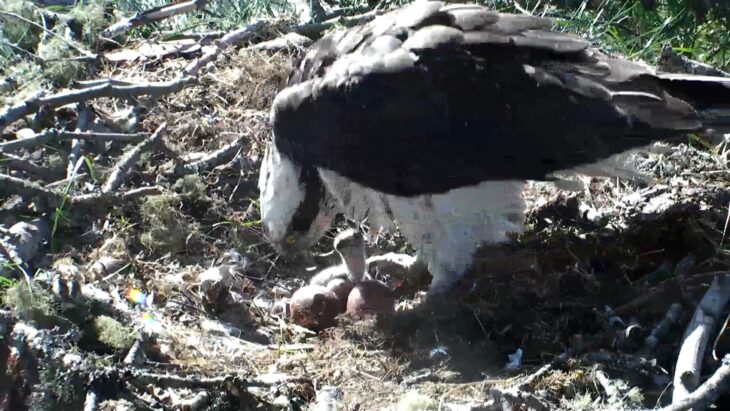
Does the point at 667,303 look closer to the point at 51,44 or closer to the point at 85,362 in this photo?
the point at 85,362

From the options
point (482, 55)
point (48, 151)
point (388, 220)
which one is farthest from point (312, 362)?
point (48, 151)

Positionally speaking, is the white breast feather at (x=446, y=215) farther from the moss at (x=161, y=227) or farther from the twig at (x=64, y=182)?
the twig at (x=64, y=182)

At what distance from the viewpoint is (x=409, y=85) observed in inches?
130

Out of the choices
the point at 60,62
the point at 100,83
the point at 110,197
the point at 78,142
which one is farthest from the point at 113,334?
the point at 60,62

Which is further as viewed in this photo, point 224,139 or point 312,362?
point 224,139

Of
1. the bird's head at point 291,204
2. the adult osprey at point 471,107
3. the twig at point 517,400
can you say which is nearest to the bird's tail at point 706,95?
the adult osprey at point 471,107

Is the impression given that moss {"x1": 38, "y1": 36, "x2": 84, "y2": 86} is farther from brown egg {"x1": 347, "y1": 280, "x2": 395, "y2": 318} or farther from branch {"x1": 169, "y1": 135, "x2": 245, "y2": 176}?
brown egg {"x1": 347, "y1": 280, "x2": 395, "y2": 318}

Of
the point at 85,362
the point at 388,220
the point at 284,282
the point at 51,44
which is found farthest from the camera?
the point at 51,44

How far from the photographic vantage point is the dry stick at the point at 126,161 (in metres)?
4.15

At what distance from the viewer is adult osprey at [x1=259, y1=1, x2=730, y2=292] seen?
129 inches

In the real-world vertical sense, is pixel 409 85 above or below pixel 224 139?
above

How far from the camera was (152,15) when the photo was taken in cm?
525

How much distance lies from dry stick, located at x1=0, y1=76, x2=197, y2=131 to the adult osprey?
1.08 m

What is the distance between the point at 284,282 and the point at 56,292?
1215 millimetres
